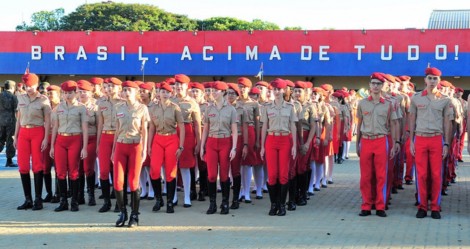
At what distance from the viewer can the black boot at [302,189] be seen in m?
11.6

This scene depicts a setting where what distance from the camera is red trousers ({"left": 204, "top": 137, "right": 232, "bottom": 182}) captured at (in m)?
10.7

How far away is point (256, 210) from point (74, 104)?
10.6ft

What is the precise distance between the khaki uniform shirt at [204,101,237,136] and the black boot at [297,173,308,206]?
1601 millimetres

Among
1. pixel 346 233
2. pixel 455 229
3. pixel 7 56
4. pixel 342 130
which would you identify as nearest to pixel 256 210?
pixel 346 233

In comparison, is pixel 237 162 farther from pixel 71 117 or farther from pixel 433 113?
pixel 433 113

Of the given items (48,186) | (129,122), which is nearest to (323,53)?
(48,186)

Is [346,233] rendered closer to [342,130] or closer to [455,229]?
[455,229]

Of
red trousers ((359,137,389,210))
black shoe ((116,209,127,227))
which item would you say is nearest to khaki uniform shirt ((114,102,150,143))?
black shoe ((116,209,127,227))

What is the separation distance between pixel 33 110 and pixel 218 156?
2.92 metres

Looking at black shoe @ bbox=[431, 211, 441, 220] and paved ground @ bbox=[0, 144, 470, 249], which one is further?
black shoe @ bbox=[431, 211, 441, 220]

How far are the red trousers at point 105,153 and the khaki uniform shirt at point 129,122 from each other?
3.62ft

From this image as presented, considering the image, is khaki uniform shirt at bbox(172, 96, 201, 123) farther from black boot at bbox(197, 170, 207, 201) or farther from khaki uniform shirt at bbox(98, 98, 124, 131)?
black boot at bbox(197, 170, 207, 201)

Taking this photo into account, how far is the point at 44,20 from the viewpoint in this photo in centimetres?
8938

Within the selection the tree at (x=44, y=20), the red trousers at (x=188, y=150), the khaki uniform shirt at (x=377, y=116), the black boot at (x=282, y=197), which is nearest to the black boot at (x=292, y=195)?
the black boot at (x=282, y=197)
